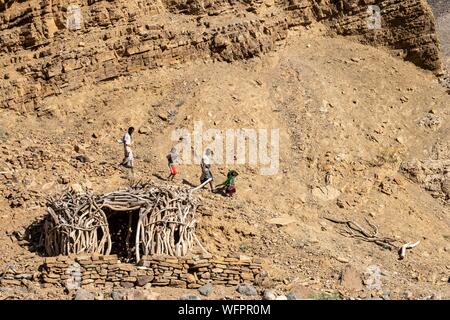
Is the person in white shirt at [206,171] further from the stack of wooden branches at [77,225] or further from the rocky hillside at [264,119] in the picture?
the stack of wooden branches at [77,225]

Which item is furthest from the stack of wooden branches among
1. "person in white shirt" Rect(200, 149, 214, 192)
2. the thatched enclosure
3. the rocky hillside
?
"person in white shirt" Rect(200, 149, 214, 192)

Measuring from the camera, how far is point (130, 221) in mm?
15508

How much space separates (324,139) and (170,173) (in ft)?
14.2

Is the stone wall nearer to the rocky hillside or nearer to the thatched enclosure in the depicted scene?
the rocky hillside

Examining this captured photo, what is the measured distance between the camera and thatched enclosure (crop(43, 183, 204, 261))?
14.7 metres

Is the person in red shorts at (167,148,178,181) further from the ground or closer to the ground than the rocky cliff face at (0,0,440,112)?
closer to the ground

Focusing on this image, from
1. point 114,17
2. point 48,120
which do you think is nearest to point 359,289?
point 48,120

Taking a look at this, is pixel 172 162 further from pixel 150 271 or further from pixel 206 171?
pixel 150 271

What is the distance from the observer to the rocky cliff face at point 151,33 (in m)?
23.0

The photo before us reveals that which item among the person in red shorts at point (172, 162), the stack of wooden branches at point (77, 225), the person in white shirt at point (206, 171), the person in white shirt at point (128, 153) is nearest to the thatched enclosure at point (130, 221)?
the stack of wooden branches at point (77, 225)

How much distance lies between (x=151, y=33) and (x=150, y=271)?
35.8 ft

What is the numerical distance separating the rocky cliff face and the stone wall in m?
9.58

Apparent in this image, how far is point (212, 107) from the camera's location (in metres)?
21.3

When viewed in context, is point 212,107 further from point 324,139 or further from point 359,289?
point 359,289
